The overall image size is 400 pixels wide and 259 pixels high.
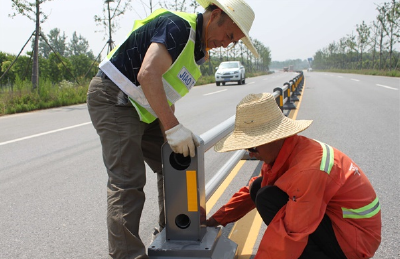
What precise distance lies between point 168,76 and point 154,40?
0.25m

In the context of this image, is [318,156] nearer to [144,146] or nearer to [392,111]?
[144,146]

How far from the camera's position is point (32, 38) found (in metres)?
15.5

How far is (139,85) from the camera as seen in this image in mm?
2281

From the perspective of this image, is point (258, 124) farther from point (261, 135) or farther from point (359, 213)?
point (359, 213)

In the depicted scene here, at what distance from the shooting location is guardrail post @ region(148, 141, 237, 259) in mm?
2049

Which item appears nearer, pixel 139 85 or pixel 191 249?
pixel 191 249

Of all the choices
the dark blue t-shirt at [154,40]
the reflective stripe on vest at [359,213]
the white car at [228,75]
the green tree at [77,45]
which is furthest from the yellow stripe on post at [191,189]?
the green tree at [77,45]

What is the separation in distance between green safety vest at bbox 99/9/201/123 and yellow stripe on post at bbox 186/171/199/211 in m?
0.51

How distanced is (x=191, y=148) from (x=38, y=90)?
13626 mm

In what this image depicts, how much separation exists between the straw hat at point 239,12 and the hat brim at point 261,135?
0.57 meters

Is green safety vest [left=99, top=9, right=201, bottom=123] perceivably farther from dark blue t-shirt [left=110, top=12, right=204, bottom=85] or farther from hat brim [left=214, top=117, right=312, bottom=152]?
hat brim [left=214, top=117, right=312, bottom=152]

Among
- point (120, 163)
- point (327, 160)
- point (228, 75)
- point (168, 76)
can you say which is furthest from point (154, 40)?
point (228, 75)

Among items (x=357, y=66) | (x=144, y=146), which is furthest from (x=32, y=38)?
(x=357, y=66)

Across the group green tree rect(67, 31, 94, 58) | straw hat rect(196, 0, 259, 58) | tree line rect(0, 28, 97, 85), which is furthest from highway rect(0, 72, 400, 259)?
green tree rect(67, 31, 94, 58)
